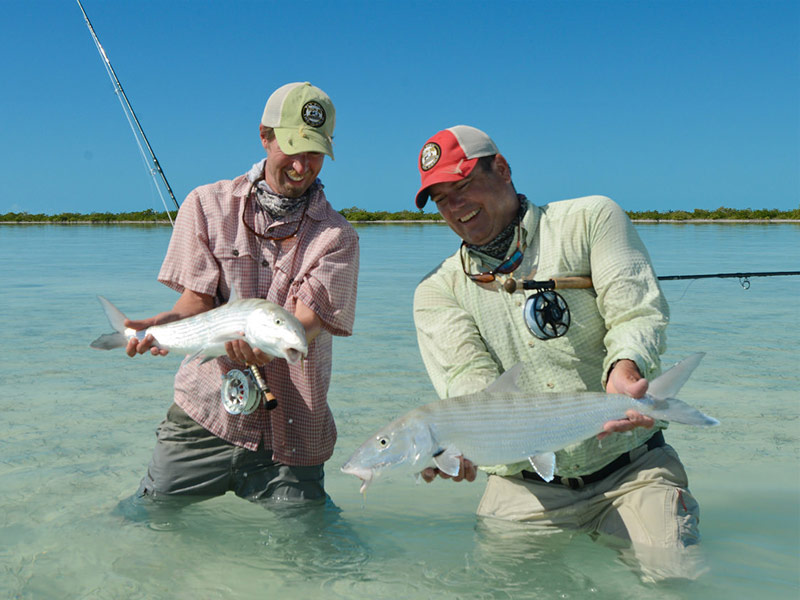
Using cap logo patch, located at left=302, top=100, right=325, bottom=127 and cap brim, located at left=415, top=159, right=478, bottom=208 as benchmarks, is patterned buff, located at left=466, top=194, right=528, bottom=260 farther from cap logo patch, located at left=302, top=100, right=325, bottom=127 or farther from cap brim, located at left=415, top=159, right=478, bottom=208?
cap logo patch, located at left=302, top=100, right=325, bottom=127

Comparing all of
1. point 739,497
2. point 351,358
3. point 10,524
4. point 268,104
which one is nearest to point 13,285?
point 351,358

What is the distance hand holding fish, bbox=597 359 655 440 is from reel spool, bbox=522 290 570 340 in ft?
1.29

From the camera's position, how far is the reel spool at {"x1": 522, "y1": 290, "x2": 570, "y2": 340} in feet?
12.3

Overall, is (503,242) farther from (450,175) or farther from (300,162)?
(300,162)

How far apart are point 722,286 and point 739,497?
13026mm

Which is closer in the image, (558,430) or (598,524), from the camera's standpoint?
(558,430)

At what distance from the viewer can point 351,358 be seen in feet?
30.5

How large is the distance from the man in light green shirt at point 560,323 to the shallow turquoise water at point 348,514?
0.25 meters

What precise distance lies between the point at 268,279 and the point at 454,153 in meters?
1.26

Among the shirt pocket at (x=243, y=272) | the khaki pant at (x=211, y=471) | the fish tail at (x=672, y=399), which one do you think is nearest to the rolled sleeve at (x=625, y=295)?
the fish tail at (x=672, y=399)

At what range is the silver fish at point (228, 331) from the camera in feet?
11.4

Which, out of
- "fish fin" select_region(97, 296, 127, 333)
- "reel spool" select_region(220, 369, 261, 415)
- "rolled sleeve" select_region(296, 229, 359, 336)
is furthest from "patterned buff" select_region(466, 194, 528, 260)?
"fish fin" select_region(97, 296, 127, 333)

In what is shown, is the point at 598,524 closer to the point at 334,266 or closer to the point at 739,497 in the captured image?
the point at 739,497

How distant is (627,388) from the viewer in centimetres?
317
